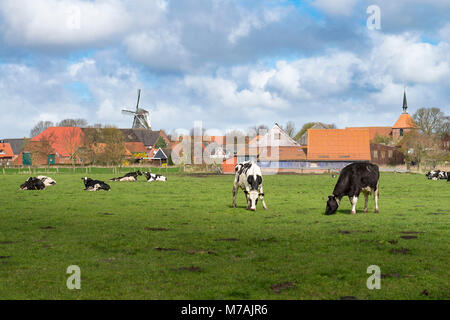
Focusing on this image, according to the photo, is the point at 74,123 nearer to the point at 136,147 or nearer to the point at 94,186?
the point at 136,147

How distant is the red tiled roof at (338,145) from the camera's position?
7669 cm

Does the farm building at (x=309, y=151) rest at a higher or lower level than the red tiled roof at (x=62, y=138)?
lower

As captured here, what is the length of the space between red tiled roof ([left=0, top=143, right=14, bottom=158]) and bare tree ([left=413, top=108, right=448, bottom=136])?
10855cm

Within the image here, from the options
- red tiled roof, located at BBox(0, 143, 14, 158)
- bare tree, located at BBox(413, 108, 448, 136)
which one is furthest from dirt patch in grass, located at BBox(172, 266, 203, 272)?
red tiled roof, located at BBox(0, 143, 14, 158)

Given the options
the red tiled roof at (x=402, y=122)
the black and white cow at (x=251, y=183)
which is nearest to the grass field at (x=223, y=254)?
the black and white cow at (x=251, y=183)

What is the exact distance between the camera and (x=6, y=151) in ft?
430

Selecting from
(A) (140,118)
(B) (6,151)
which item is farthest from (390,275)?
(A) (140,118)

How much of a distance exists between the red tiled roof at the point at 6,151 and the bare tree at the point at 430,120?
10855cm

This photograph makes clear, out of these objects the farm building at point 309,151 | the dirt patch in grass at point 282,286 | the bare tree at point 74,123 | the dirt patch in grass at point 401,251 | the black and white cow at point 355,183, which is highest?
the bare tree at point 74,123

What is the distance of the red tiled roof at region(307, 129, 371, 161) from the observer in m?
76.7

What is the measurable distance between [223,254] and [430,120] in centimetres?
10056

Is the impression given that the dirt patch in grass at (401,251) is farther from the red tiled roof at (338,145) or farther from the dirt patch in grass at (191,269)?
the red tiled roof at (338,145)

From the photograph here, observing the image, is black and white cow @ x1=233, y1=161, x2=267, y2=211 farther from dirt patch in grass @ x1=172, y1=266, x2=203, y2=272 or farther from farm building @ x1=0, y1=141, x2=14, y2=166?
farm building @ x1=0, y1=141, x2=14, y2=166

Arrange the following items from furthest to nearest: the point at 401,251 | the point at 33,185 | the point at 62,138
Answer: the point at 62,138 < the point at 33,185 < the point at 401,251
